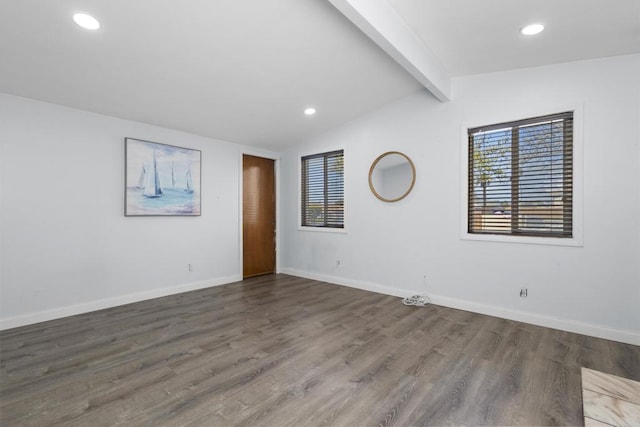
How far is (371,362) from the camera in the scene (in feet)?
8.07

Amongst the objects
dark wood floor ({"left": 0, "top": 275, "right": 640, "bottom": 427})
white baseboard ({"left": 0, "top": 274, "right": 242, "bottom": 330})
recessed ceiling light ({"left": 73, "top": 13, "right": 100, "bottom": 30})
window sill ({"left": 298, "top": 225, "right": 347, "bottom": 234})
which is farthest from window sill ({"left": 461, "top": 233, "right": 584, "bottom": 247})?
recessed ceiling light ({"left": 73, "top": 13, "right": 100, "bottom": 30})

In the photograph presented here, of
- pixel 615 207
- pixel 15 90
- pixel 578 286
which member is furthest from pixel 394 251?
pixel 15 90

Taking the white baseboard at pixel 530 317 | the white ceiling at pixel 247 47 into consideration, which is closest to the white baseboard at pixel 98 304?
the white ceiling at pixel 247 47

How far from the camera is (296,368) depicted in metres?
2.37

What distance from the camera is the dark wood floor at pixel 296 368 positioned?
6.04 feet

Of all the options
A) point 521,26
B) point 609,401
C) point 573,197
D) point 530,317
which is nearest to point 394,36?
point 521,26

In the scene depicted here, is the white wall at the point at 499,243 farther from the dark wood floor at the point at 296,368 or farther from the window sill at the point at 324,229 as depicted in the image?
the dark wood floor at the point at 296,368

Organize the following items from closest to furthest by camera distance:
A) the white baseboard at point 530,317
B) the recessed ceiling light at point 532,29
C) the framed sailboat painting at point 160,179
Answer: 1. the recessed ceiling light at point 532,29
2. the white baseboard at point 530,317
3. the framed sailboat painting at point 160,179

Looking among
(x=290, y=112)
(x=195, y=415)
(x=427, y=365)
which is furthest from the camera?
(x=290, y=112)

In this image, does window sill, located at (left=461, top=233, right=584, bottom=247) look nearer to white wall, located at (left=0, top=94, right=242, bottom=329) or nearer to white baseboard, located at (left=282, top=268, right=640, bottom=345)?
white baseboard, located at (left=282, top=268, right=640, bottom=345)

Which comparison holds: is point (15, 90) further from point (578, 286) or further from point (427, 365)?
point (578, 286)

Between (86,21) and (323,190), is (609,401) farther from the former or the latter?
(323,190)

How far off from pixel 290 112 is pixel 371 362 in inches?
135

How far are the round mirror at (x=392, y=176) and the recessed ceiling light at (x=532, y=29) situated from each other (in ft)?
6.15
